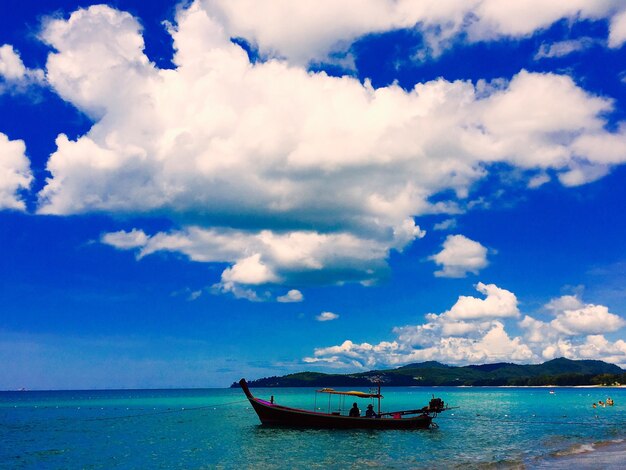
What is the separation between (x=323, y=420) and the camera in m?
Result: 56.9

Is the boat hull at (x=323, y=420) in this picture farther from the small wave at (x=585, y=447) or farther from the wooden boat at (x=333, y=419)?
the small wave at (x=585, y=447)

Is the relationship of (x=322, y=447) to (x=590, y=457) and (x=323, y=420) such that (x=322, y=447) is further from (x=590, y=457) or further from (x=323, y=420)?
(x=590, y=457)

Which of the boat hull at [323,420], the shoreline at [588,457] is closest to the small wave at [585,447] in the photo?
the shoreline at [588,457]

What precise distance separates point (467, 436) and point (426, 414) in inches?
217

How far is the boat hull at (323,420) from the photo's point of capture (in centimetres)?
5666

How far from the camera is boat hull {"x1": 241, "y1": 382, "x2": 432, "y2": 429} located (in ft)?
186

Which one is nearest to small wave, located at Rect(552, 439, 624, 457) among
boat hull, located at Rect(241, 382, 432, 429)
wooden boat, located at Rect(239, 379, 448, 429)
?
wooden boat, located at Rect(239, 379, 448, 429)

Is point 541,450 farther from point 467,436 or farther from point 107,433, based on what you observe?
point 107,433

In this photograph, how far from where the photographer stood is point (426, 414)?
200ft

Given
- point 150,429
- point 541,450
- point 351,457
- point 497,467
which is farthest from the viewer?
point 150,429

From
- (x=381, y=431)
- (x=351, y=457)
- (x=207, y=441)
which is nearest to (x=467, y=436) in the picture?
(x=381, y=431)

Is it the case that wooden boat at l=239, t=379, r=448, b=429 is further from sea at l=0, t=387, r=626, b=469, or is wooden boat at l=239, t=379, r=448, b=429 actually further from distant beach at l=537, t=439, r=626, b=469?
distant beach at l=537, t=439, r=626, b=469

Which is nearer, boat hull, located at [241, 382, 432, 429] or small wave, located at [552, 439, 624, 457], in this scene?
small wave, located at [552, 439, 624, 457]

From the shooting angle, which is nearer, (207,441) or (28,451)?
(28,451)
